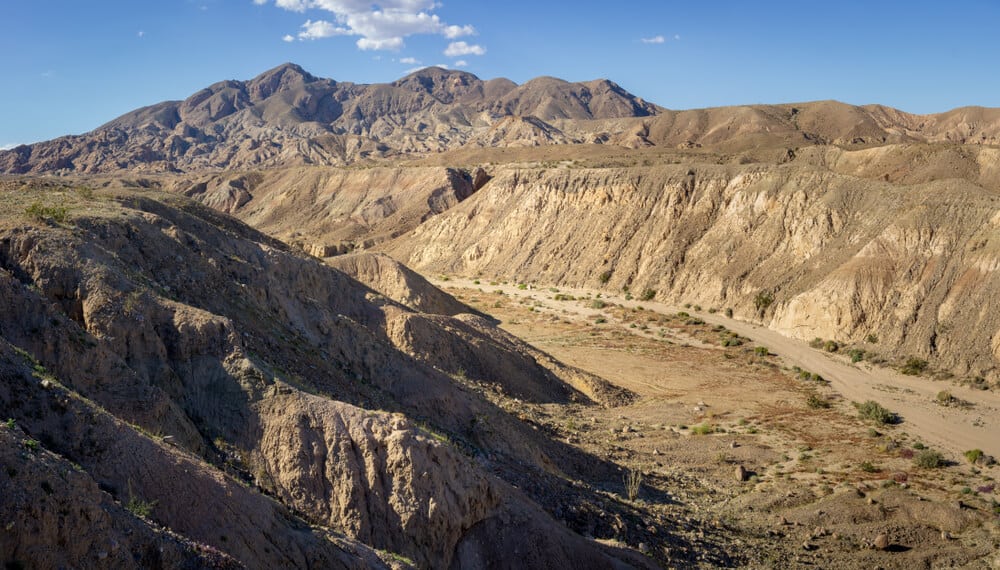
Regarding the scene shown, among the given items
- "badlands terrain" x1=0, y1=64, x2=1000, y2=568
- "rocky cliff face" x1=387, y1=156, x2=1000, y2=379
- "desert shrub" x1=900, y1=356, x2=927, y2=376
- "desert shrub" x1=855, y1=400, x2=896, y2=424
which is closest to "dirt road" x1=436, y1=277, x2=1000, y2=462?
"badlands terrain" x1=0, y1=64, x2=1000, y2=568

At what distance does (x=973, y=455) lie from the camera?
77.5 feet

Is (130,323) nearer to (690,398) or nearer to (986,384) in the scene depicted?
(690,398)

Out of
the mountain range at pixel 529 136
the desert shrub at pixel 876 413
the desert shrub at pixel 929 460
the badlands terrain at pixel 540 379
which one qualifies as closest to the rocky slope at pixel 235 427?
the badlands terrain at pixel 540 379

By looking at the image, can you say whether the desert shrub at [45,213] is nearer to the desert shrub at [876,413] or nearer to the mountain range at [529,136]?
the desert shrub at [876,413]

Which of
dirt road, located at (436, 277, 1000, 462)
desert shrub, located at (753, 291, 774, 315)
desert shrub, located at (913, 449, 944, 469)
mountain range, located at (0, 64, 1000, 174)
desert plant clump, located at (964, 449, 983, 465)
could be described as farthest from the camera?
mountain range, located at (0, 64, 1000, 174)

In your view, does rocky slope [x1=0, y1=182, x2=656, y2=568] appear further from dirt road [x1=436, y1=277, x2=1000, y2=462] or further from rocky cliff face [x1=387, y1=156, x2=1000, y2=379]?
rocky cliff face [x1=387, y1=156, x2=1000, y2=379]

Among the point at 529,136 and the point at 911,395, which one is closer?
the point at 911,395

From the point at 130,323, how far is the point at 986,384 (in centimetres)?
3371

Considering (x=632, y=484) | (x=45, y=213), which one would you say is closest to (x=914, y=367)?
(x=632, y=484)

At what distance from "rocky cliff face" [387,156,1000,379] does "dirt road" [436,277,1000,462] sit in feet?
5.55

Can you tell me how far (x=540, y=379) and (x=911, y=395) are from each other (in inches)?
651

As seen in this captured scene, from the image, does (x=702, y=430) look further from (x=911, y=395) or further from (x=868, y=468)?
(x=911, y=395)

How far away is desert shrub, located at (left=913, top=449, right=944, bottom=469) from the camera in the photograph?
74.7ft

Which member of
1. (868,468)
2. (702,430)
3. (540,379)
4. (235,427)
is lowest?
(868,468)
